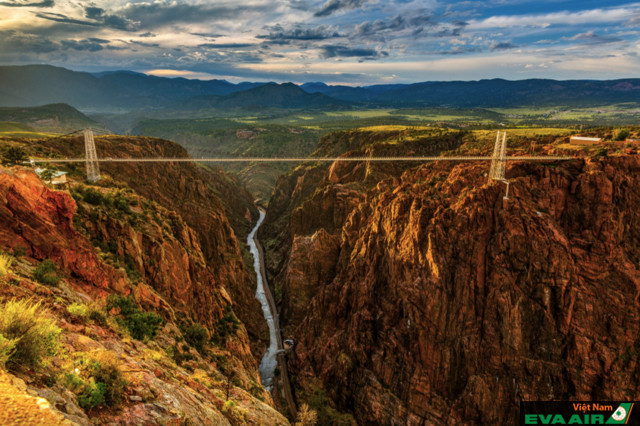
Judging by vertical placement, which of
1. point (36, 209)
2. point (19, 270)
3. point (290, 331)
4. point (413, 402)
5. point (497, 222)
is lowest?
point (290, 331)

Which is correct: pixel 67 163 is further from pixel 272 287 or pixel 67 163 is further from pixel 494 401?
pixel 494 401

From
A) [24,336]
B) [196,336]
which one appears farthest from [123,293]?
[24,336]

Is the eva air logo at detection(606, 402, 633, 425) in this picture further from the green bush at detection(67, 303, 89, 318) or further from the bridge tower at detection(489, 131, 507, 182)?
the green bush at detection(67, 303, 89, 318)

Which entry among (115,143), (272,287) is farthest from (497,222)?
(115,143)

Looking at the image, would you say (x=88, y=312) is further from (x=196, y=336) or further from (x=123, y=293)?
(x=196, y=336)

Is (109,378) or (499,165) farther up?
(499,165)

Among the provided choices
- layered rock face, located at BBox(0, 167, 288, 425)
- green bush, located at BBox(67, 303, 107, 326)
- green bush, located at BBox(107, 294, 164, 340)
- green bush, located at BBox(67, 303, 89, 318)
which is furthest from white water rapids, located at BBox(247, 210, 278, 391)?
green bush, located at BBox(67, 303, 89, 318)
